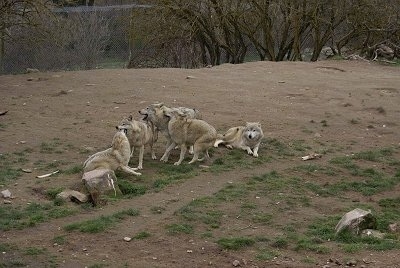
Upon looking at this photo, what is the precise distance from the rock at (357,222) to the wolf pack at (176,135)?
300cm

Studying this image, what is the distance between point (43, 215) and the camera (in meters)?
7.48

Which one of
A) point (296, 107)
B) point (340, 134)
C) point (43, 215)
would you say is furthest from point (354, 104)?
point (43, 215)

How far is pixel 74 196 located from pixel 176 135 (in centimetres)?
243

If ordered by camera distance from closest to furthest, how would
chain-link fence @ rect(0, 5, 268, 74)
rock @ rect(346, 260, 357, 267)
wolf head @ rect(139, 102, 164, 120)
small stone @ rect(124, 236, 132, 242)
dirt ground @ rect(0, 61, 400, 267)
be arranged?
rock @ rect(346, 260, 357, 267) → dirt ground @ rect(0, 61, 400, 267) → small stone @ rect(124, 236, 132, 242) → wolf head @ rect(139, 102, 164, 120) → chain-link fence @ rect(0, 5, 268, 74)

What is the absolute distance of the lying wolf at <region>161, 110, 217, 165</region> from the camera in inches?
392

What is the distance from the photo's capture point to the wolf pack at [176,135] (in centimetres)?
955

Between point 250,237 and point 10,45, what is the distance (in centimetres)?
1551

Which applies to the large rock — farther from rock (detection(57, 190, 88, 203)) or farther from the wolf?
the wolf

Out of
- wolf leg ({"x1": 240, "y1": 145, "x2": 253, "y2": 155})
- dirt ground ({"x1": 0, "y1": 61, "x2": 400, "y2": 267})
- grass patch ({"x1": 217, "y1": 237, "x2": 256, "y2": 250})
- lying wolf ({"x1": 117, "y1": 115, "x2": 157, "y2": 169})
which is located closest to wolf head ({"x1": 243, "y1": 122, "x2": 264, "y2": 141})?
wolf leg ({"x1": 240, "y1": 145, "x2": 253, "y2": 155})

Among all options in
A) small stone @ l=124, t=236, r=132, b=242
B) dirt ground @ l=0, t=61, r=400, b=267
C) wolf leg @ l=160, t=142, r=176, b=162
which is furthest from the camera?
wolf leg @ l=160, t=142, r=176, b=162

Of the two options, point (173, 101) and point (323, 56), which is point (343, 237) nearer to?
point (173, 101)

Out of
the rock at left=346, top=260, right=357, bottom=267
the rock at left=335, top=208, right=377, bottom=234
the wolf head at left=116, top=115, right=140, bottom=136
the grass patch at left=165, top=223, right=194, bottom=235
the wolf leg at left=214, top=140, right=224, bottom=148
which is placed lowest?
the grass patch at left=165, top=223, right=194, bottom=235

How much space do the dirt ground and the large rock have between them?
198 millimetres

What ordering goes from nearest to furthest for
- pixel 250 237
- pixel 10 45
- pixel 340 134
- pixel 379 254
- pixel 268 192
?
pixel 379 254, pixel 250 237, pixel 268 192, pixel 340 134, pixel 10 45
